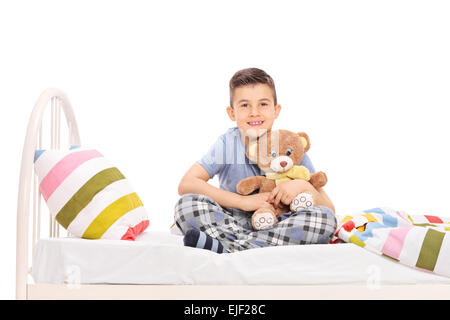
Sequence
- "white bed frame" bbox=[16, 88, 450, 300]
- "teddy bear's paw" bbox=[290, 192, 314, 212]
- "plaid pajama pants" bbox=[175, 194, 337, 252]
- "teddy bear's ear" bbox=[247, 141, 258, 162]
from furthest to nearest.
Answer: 1. "teddy bear's ear" bbox=[247, 141, 258, 162]
2. "teddy bear's paw" bbox=[290, 192, 314, 212]
3. "plaid pajama pants" bbox=[175, 194, 337, 252]
4. "white bed frame" bbox=[16, 88, 450, 300]

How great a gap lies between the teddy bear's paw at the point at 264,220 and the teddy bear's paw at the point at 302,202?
0.08 m

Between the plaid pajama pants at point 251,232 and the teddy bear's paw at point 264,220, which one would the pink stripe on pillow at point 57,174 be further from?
the teddy bear's paw at point 264,220

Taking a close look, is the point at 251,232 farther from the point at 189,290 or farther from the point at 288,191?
the point at 189,290

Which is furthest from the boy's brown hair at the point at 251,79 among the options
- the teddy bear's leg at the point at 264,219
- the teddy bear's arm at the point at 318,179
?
the teddy bear's leg at the point at 264,219

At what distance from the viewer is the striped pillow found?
1536mm

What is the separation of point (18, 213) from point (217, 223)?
0.57 metres

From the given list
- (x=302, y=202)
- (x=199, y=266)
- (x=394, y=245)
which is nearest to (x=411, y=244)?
(x=394, y=245)

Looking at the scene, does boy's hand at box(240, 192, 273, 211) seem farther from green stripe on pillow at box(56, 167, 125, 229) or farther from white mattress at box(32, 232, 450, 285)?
green stripe on pillow at box(56, 167, 125, 229)

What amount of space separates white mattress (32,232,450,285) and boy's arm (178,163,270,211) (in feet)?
0.93

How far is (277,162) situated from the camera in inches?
66.1

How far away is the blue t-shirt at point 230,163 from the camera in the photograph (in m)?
1.77

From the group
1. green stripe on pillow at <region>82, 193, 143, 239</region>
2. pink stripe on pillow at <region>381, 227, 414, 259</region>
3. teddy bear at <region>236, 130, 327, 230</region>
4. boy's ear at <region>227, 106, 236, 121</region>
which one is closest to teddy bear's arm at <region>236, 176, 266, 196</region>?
teddy bear at <region>236, 130, 327, 230</region>

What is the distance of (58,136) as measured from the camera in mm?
1860
